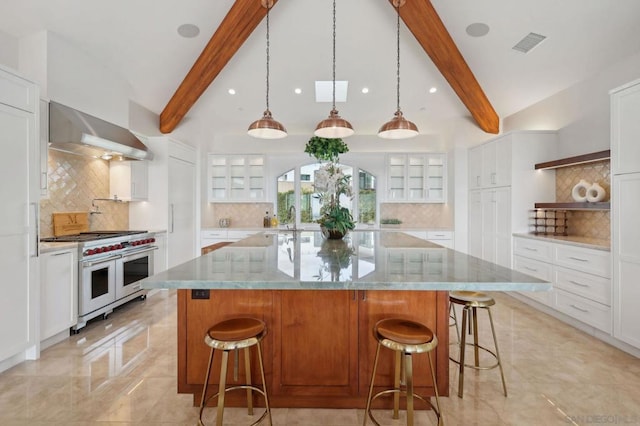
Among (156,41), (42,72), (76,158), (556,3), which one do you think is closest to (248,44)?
(156,41)

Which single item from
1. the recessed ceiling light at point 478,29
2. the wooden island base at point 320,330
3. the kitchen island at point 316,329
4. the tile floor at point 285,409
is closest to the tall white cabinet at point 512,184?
the recessed ceiling light at point 478,29

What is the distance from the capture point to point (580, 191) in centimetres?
393

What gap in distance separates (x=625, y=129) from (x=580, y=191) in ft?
3.96

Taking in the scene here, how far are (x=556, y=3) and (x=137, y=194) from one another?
5644 millimetres

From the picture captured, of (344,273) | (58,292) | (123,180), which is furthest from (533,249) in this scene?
(123,180)

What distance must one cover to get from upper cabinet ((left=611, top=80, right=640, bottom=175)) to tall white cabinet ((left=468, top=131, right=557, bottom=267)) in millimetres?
1411

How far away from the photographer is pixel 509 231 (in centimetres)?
454

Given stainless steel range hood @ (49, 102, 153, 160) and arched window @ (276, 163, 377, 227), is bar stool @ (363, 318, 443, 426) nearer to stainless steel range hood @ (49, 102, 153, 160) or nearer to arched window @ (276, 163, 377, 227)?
stainless steel range hood @ (49, 102, 153, 160)

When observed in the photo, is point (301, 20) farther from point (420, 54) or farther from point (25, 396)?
point (25, 396)

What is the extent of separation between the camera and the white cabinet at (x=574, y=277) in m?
3.14

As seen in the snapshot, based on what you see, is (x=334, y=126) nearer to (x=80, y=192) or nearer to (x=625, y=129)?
(x=625, y=129)

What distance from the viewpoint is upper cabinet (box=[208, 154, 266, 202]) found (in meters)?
6.28

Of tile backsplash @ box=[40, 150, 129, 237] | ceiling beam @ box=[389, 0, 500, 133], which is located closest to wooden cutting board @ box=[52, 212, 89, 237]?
tile backsplash @ box=[40, 150, 129, 237]

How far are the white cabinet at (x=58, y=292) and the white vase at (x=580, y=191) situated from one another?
573 centimetres
